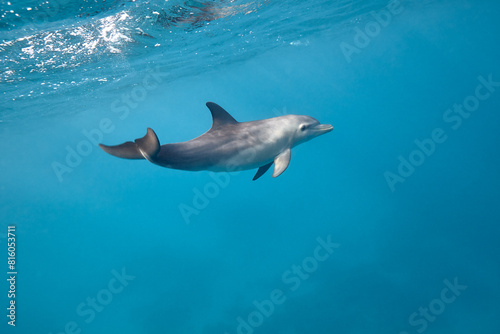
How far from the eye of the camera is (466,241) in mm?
15141

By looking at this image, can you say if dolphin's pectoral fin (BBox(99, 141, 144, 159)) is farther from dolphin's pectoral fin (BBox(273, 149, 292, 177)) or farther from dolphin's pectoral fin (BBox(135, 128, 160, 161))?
dolphin's pectoral fin (BBox(273, 149, 292, 177))

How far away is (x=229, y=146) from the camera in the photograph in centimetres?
518

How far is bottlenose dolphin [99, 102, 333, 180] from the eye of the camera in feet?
13.2

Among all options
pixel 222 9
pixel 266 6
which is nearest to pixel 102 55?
pixel 222 9

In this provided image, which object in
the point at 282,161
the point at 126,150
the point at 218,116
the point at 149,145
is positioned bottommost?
the point at 282,161

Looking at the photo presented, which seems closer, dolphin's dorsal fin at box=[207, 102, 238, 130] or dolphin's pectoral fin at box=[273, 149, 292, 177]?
dolphin's dorsal fin at box=[207, 102, 238, 130]

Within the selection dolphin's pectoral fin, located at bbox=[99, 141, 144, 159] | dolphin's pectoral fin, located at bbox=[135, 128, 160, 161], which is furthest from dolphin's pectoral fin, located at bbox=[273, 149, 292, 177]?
dolphin's pectoral fin, located at bbox=[99, 141, 144, 159]

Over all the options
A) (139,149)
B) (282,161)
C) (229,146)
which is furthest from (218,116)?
(139,149)

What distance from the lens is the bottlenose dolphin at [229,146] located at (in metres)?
4.03

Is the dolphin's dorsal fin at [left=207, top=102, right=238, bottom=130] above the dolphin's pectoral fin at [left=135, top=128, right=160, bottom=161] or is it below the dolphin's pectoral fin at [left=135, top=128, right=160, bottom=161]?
below

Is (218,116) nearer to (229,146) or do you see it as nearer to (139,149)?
(229,146)

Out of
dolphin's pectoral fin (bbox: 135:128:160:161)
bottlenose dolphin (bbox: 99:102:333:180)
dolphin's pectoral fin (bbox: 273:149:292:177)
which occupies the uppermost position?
dolphin's pectoral fin (bbox: 135:128:160:161)

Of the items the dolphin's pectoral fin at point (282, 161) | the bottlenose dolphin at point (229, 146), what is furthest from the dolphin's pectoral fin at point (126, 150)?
the dolphin's pectoral fin at point (282, 161)

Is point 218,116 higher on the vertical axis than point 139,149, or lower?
lower
